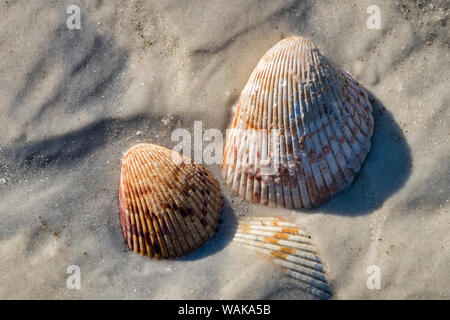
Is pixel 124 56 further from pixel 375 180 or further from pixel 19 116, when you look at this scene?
pixel 375 180

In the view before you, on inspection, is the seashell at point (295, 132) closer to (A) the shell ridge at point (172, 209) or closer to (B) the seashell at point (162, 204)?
(B) the seashell at point (162, 204)

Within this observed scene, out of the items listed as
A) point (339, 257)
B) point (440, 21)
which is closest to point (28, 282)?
point (339, 257)

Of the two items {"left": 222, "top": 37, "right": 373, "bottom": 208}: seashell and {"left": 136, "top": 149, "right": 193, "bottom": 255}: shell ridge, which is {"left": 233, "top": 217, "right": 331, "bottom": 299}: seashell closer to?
{"left": 222, "top": 37, "right": 373, "bottom": 208}: seashell

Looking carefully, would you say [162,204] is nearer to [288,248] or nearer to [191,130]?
[191,130]

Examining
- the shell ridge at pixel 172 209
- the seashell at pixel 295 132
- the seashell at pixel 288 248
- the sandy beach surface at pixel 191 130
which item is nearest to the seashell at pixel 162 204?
the shell ridge at pixel 172 209

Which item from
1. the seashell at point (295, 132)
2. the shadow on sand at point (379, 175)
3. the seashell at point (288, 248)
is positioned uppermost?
the seashell at point (295, 132)

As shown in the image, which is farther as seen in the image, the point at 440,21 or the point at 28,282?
the point at 440,21
